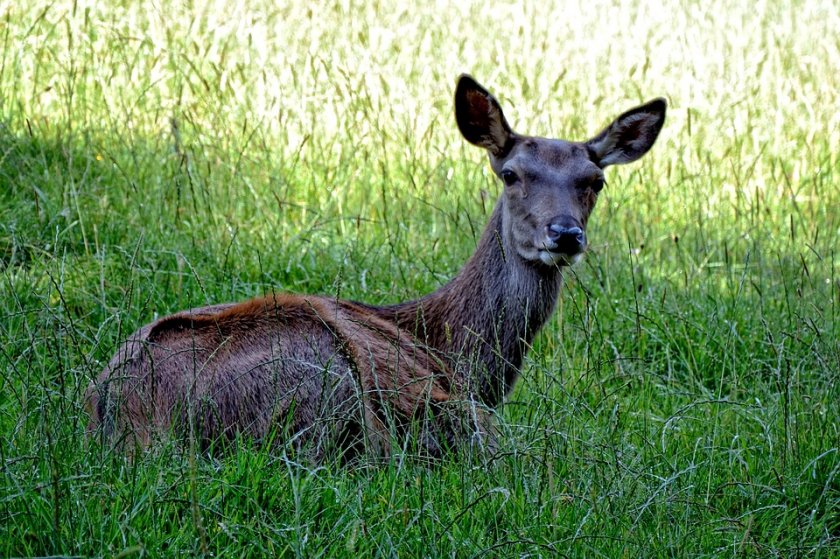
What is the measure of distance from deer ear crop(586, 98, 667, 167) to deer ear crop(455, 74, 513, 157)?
42cm

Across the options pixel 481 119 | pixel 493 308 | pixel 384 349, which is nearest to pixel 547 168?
pixel 481 119

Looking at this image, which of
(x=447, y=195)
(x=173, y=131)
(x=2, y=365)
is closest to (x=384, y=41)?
(x=447, y=195)

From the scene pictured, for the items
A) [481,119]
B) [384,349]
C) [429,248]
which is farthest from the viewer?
[429,248]

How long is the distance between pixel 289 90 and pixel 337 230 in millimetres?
1903

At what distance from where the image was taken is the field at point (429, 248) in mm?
3596

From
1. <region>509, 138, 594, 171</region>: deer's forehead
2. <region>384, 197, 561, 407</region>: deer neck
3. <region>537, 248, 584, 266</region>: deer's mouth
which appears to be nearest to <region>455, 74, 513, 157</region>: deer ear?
<region>509, 138, 594, 171</region>: deer's forehead

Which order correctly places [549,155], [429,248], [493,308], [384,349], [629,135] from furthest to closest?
[429,248], [629,135], [549,155], [493,308], [384,349]

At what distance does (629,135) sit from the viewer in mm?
5785

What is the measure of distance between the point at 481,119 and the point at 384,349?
1.34 m

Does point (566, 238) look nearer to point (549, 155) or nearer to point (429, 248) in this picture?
point (549, 155)

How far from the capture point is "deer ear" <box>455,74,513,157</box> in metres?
5.47

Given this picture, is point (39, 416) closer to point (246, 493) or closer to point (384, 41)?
point (246, 493)

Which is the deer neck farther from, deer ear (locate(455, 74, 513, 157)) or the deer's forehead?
deer ear (locate(455, 74, 513, 157))

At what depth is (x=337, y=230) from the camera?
684 cm
